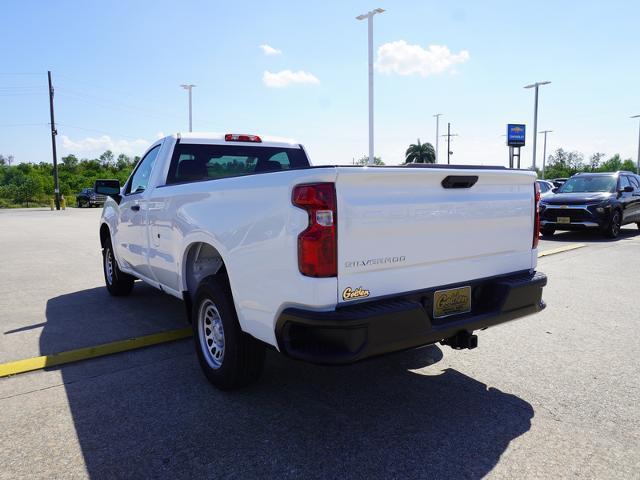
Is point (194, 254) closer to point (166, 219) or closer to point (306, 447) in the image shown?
point (166, 219)

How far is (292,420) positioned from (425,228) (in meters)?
Answer: 1.45

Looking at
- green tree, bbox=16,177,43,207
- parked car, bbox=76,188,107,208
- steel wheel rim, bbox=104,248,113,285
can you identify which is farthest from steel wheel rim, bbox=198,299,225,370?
green tree, bbox=16,177,43,207

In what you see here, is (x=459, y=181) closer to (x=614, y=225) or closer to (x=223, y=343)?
(x=223, y=343)

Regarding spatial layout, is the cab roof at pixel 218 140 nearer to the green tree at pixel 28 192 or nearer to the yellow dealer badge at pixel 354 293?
the yellow dealer badge at pixel 354 293

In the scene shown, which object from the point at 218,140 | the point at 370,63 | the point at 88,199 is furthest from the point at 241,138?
the point at 88,199

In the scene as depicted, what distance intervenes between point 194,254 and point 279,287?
1536mm

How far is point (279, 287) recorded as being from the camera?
2.80 metres

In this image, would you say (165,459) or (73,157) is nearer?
(165,459)

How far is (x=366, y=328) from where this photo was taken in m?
2.62

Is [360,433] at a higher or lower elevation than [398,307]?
lower

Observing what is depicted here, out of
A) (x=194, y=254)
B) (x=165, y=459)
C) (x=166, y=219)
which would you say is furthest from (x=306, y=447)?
(x=166, y=219)

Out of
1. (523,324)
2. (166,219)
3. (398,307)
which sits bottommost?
(523,324)

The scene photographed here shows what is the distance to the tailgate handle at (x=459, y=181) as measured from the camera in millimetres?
3098

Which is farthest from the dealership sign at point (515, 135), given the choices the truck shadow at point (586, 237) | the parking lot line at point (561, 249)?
the parking lot line at point (561, 249)
